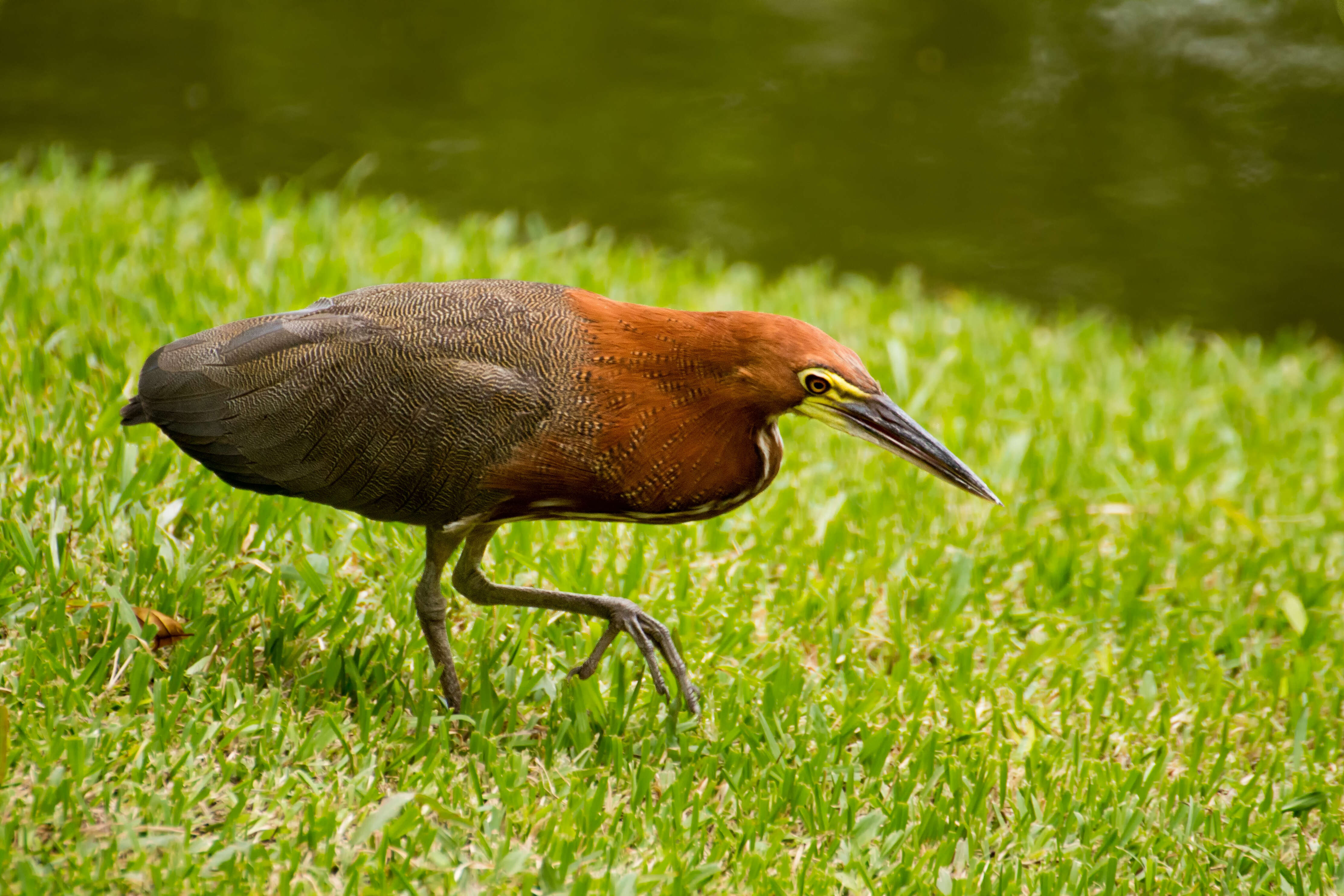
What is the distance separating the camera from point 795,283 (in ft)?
22.5

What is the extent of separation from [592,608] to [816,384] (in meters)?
0.84

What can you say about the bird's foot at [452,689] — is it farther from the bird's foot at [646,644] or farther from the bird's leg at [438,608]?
the bird's foot at [646,644]

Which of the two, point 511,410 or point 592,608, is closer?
point 511,410

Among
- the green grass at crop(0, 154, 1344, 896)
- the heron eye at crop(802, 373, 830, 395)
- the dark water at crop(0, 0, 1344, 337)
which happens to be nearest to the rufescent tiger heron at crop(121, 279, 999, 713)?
the heron eye at crop(802, 373, 830, 395)

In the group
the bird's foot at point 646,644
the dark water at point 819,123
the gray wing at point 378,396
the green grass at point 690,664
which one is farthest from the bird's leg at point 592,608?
the dark water at point 819,123

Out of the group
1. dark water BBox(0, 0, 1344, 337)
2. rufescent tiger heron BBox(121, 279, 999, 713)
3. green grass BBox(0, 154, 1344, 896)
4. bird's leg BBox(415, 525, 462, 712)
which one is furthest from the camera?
dark water BBox(0, 0, 1344, 337)

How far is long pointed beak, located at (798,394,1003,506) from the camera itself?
9.86 ft

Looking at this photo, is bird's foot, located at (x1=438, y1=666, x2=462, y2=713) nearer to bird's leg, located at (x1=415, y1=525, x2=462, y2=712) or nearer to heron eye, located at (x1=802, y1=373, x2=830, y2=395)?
bird's leg, located at (x1=415, y1=525, x2=462, y2=712)

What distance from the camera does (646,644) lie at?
3.27m

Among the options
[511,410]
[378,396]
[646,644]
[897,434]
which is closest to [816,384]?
[897,434]

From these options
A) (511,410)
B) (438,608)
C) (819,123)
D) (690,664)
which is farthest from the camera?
(819,123)

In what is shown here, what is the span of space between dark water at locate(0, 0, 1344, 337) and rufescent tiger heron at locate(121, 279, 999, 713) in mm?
5956

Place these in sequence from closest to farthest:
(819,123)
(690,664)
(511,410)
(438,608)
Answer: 1. (511,410)
2. (438,608)
3. (690,664)
4. (819,123)

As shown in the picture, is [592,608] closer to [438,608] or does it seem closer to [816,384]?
[438,608]
